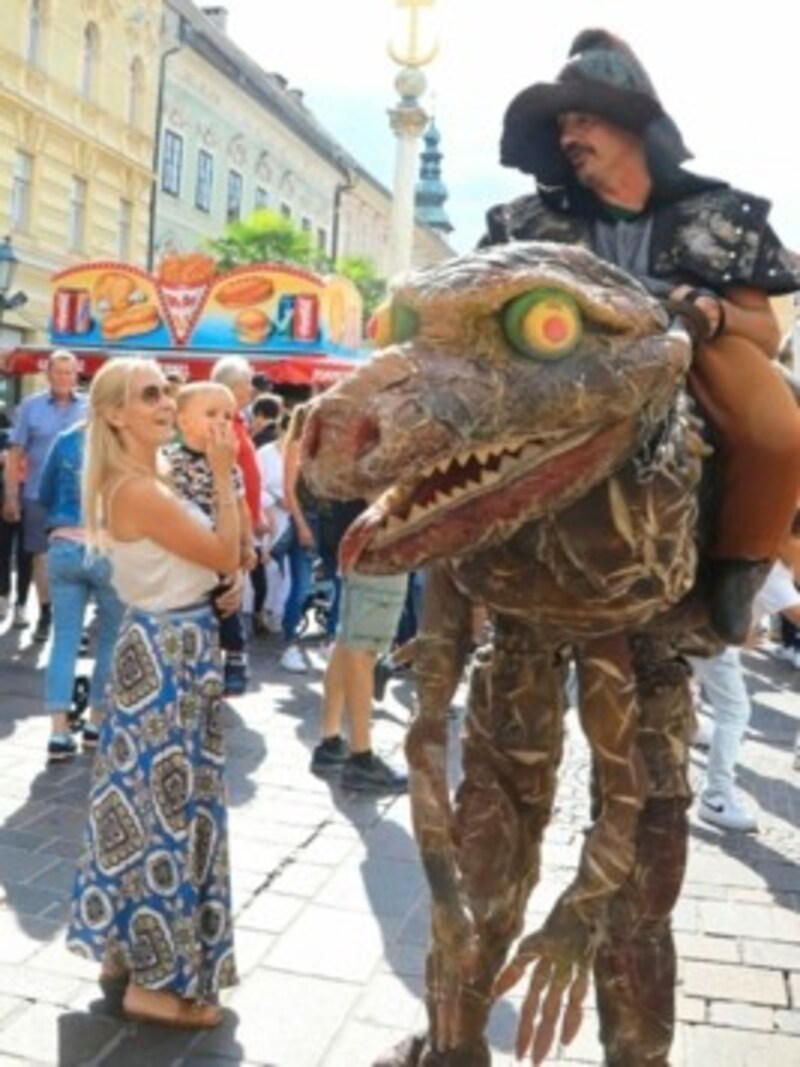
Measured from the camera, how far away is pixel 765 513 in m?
2.04

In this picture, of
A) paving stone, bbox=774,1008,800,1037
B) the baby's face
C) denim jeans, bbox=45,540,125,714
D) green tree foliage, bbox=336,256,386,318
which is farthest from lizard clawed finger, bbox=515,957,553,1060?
green tree foliage, bbox=336,256,386,318

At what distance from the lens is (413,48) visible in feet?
35.3

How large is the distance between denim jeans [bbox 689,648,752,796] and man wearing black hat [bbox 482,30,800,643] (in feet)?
11.4

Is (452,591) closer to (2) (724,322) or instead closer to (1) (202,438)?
(2) (724,322)

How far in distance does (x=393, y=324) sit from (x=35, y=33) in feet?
89.9

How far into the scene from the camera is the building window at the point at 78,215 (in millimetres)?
27750

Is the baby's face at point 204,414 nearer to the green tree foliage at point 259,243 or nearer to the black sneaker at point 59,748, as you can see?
the black sneaker at point 59,748

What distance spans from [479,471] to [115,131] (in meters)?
29.7

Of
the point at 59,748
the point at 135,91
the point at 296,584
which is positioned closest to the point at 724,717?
the point at 59,748

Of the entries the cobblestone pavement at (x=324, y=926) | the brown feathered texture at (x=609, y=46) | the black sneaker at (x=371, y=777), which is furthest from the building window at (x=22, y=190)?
the brown feathered texture at (x=609, y=46)

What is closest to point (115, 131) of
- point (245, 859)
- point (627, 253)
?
point (245, 859)

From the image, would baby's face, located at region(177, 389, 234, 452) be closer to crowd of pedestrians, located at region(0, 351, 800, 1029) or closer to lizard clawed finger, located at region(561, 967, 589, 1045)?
crowd of pedestrians, located at region(0, 351, 800, 1029)

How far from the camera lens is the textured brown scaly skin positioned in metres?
1.75

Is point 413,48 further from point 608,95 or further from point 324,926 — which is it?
point 608,95
